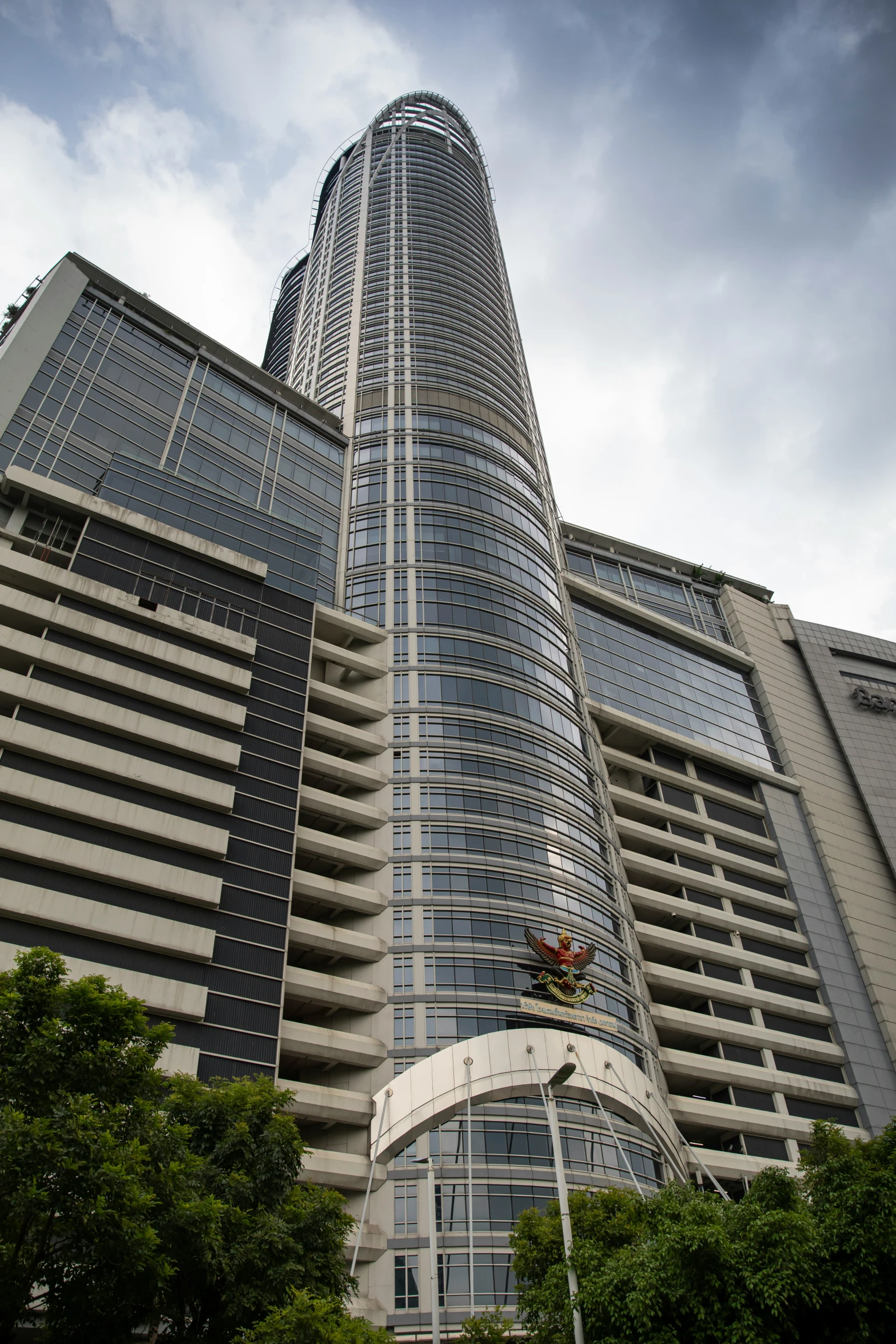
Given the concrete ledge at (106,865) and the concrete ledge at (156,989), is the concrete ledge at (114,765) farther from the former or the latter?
the concrete ledge at (156,989)

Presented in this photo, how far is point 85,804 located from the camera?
4438cm

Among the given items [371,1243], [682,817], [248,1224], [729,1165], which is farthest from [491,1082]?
[682,817]

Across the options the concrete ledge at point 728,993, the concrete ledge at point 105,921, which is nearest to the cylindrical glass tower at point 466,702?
the concrete ledge at point 728,993

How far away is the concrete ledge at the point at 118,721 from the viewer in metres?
45.9

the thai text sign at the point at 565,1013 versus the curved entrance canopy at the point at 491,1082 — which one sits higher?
the thai text sign at the point at 565,1013

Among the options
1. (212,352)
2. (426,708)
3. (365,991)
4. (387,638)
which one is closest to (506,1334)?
(365,991)

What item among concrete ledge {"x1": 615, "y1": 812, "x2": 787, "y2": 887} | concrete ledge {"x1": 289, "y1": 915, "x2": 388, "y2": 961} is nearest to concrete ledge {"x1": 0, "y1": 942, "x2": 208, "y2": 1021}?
concrete ledge {"x1": 289, "y1": 915, "x2": 388, "y2": 961}

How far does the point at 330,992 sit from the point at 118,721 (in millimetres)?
17824

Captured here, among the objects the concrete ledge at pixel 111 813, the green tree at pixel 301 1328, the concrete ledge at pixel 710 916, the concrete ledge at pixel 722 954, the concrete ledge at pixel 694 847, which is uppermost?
the concrete ledge at pixel 694 847

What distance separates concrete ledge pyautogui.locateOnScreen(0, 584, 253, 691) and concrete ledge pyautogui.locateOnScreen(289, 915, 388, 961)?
14.1 meters

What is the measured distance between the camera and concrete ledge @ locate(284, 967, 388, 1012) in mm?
48125

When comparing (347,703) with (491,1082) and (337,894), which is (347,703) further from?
(491,1082)

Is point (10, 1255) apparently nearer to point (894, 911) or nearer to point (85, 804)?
point (85, 804)

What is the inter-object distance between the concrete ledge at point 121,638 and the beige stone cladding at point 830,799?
184 feet
